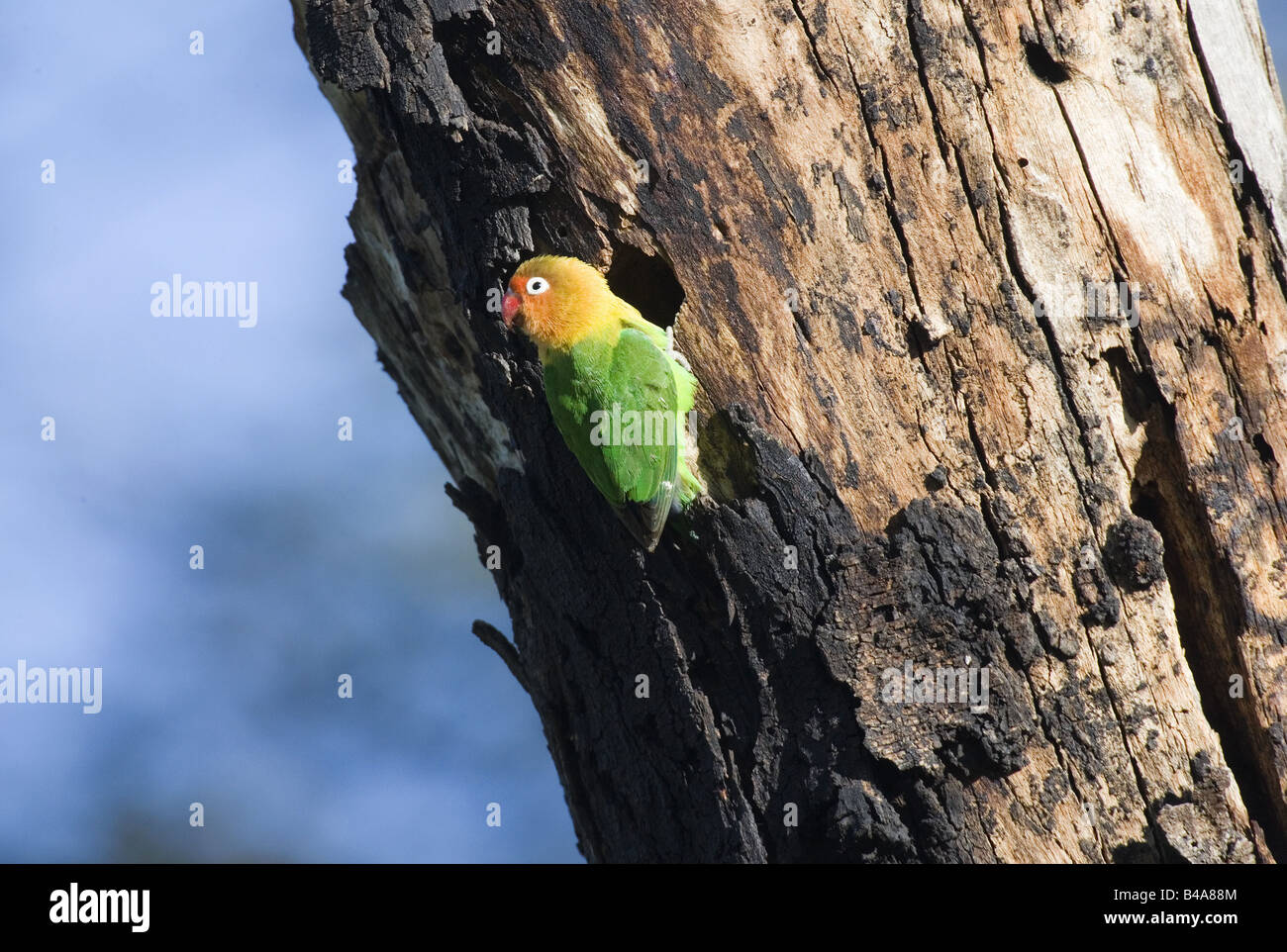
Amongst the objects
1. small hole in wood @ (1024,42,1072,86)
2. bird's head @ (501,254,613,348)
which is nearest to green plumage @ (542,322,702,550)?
bird's head @ (501,254,613,348)

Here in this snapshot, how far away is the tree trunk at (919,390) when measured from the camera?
153 inches

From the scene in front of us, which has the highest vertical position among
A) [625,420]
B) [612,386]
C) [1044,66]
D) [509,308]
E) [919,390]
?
[1044,66]

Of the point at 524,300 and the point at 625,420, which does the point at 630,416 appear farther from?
the point at 524,300

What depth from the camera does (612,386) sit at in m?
4.89

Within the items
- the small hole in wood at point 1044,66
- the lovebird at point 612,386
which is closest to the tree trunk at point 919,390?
the small hole in wood at point 1044,66

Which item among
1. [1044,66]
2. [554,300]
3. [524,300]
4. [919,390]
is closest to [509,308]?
[524,300]

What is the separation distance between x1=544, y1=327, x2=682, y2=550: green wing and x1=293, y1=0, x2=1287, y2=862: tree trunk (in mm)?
150

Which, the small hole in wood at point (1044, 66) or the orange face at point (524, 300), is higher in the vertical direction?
the small hole in wood at point (1044, 66)

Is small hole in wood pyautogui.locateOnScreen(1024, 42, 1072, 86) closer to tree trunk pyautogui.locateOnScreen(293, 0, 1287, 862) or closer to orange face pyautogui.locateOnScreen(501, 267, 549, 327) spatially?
tree trunk pyautogui.locateOnScreen(293, 0, 1287, 862)

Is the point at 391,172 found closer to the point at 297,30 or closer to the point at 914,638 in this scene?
the point at 297,30

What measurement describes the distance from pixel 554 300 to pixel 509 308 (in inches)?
8.4

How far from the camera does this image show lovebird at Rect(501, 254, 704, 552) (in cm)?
435

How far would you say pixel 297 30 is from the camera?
5.64 m

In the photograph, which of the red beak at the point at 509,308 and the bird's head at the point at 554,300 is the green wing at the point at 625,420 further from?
the red beak at the point at 509,308
